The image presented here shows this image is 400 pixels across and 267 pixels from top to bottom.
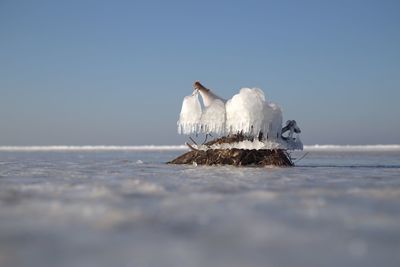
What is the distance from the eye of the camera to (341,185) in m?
5.89

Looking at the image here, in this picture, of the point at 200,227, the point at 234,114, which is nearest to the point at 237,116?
the point at 234,114

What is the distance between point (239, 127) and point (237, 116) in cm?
27

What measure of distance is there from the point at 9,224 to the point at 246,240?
1.73m

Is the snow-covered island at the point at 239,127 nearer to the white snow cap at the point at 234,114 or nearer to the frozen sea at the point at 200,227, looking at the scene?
the white snow cap at the point at 234,114

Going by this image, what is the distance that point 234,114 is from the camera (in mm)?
10820

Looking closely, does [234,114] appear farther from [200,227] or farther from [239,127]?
[200,227]

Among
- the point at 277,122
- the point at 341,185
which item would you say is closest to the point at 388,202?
the point at 341,185

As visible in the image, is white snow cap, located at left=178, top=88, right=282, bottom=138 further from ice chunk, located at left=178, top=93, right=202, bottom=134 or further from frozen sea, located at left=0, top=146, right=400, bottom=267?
frozen sea, located at left=0, top=146, right=400, bottom=267

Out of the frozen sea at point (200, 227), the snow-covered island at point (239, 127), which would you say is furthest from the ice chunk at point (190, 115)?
the frozen sea at point (200, 227)

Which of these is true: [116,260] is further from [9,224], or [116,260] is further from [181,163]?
[181,163]

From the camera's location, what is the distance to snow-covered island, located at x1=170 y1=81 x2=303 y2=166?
35.0ft

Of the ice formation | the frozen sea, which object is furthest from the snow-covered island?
the frozen sea

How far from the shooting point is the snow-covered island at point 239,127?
35.0 feet

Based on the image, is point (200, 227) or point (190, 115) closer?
point (200, 227)
